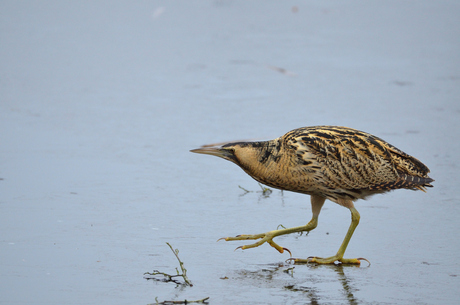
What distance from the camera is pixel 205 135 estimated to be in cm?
730

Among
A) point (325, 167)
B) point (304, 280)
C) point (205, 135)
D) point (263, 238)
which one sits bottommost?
point (304, 280)

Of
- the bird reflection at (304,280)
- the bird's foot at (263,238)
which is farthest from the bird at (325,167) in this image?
the bird reflection at (304,280)

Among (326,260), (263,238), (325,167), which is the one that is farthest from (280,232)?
(325,167)

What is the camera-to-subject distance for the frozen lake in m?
4.37

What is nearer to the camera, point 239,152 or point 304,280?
point 304,280

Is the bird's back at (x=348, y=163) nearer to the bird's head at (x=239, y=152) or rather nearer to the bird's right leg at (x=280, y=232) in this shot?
the bird's right leg at (x=280, y=232)

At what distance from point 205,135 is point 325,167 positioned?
2364 mm

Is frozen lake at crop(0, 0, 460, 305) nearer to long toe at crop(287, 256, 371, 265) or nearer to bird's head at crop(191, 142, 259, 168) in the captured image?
long toe at crop(287, 256, 371, 265)

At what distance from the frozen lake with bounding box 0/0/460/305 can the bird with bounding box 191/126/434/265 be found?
→ 0.60 ft

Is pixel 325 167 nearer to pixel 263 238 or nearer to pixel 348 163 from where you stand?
pixel 348 163

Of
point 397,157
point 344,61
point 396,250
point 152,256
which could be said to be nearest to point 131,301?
point 152,256

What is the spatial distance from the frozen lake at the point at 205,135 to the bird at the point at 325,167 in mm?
182

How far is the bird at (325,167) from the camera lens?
501 centimetres

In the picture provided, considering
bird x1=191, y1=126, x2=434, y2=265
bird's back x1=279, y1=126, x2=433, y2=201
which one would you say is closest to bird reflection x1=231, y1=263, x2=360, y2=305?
bird x1=191, y1=126, x2=434, y2=265
